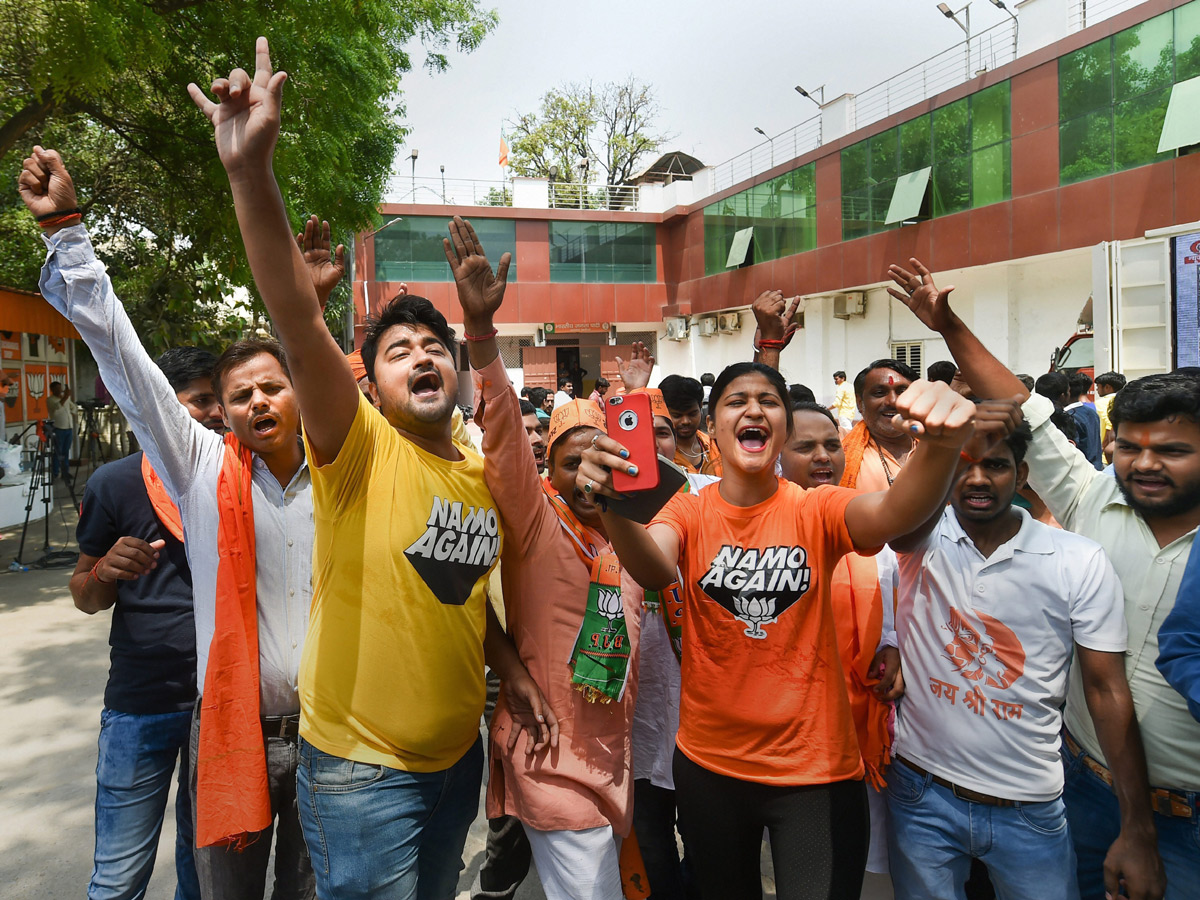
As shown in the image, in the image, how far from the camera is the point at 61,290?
2.05 meters

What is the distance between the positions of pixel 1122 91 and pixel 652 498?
626 inches

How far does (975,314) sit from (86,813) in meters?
17.4

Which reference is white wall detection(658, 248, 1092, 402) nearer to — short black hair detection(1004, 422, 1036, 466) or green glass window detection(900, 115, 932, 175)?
green glass window detection(900, 115, 932, 175)

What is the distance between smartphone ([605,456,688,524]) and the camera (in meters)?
1.71

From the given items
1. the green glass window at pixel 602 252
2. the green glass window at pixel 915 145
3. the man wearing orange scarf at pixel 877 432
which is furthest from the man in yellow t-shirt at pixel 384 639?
the green glass window at pixel 602 252

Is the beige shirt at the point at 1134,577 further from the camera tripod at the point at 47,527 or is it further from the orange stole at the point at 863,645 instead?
A: the camera tripod at the point at 47,527

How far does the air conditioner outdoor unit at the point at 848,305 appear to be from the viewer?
19625 mm

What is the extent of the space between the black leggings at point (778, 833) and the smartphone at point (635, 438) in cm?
93

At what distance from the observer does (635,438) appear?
1683 mm

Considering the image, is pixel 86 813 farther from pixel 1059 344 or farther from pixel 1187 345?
pixel 1059 344

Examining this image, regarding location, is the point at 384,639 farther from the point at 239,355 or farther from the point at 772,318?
the point at 772,318

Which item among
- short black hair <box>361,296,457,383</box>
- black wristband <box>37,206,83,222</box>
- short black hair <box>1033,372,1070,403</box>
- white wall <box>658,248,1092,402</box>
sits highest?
white wall <box>658,248,1092,402</box>

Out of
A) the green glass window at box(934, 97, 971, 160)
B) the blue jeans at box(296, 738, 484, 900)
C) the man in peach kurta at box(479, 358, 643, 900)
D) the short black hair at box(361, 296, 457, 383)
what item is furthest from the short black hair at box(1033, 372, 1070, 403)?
the green glass window at box(934, 97, 971, 160)

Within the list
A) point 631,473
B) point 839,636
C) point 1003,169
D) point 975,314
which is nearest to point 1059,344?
point 975,314
